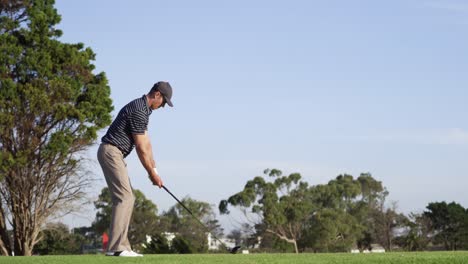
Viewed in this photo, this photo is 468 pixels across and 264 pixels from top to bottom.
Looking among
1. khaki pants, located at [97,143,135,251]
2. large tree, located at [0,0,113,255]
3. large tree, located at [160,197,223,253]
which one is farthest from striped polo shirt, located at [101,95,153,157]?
large tree, located at [160,197,223,253]

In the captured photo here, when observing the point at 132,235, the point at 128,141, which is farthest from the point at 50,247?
the point at 128,141

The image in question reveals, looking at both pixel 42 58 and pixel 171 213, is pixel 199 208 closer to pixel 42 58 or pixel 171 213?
pixel 171 213

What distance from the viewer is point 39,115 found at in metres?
35.3

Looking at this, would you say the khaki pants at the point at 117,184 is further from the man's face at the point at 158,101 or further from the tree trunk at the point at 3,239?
the tree trunk at the point at 3,239

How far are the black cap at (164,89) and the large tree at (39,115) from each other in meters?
26.0

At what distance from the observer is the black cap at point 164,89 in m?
9.63

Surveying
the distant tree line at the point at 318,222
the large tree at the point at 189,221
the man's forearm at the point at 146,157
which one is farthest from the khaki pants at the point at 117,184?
the large tree at the point at 189,221

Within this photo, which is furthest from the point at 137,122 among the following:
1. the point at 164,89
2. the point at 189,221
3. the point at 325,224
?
the point at 189,221

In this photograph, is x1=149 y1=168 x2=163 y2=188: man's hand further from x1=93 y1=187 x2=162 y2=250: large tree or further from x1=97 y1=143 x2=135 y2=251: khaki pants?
x1=93 y1=187 x2=162 y2=250: large tree

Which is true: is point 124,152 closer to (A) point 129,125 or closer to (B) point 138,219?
(A) point 129,125

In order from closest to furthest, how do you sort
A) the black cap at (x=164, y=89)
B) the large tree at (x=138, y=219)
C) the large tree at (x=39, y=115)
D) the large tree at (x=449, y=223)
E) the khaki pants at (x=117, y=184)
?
the khaki pants at (x=117, y=184) < the black cap at (x=164, y=89) < the large tree at (x=39, y=115) < the large tree at (x=449, y=223) < the large tree at (x=138, y=219)

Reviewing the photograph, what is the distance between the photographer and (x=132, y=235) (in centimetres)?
7975

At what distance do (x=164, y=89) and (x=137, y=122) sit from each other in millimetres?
591

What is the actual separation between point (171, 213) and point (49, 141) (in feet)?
207
